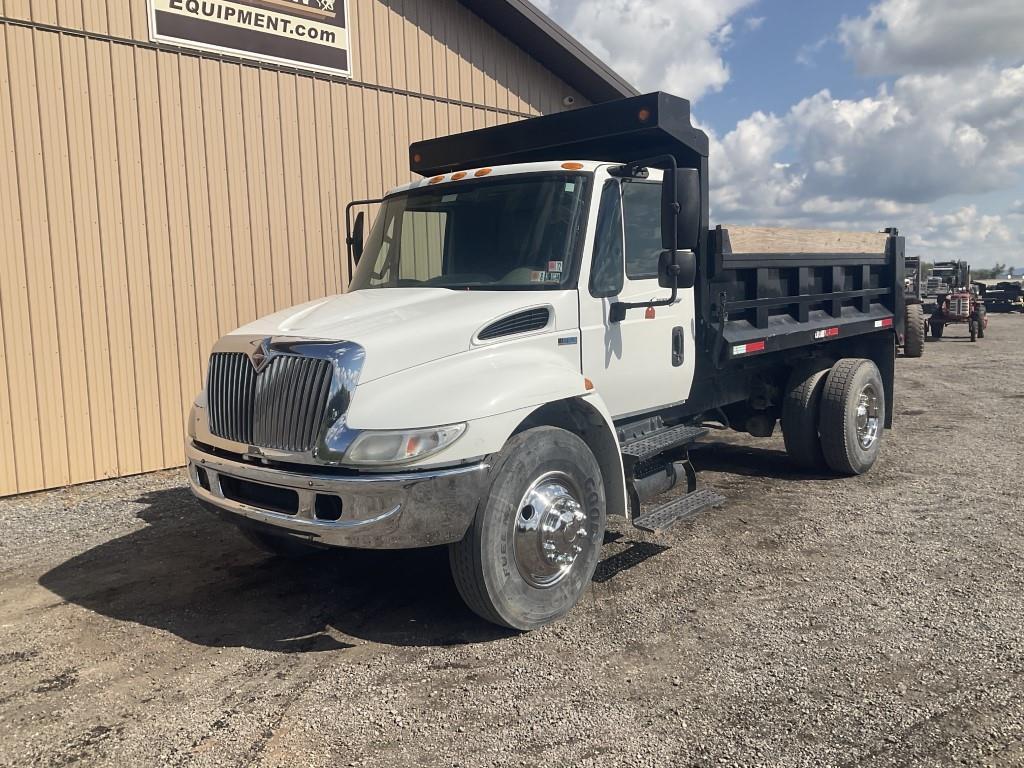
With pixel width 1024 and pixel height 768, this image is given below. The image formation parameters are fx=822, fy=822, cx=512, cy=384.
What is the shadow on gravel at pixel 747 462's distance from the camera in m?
7.78

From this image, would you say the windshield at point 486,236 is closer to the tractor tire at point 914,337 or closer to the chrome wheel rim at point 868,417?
the chrome wheel rim at point 868,417

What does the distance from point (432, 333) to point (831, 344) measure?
17.2 feet

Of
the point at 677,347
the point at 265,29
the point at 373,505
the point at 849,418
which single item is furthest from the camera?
the point at 265,29

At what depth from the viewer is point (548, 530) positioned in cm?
425

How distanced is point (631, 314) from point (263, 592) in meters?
2.83

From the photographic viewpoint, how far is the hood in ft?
12.9

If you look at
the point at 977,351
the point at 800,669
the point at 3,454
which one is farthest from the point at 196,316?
the point at 977,351

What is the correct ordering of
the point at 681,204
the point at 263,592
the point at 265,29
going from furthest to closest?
the point at 265,29 < the point at 263,592 < the point at 681,204

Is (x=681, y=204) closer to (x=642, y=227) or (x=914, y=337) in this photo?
(x=642, y=227)

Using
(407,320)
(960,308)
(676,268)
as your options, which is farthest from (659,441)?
(960,308)

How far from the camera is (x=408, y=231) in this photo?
548 cm

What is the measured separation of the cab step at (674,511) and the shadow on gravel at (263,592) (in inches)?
44.7

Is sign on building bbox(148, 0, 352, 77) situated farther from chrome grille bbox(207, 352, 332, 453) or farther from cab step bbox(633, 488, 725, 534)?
cab step bbox(633, 488, 725, 534)

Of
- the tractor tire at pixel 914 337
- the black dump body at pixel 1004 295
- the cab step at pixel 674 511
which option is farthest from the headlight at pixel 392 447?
the black dump body at pixel 1004 295
